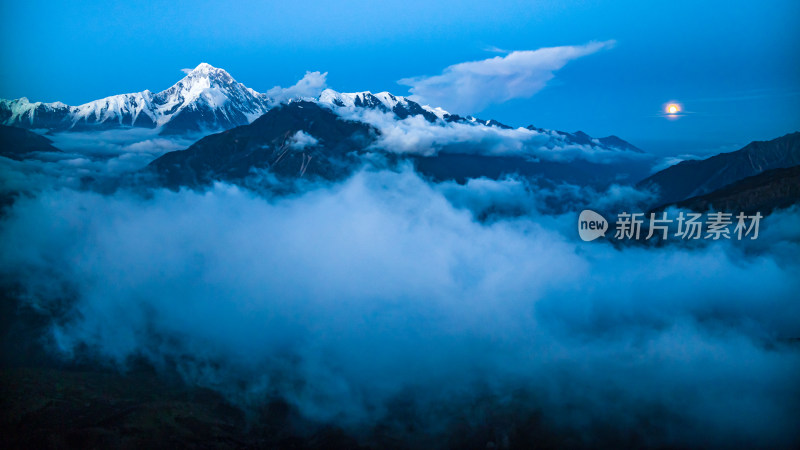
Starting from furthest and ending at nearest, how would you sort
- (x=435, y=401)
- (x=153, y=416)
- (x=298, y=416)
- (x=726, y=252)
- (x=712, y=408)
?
(x=726, y=252)
(x=435, y=401)
(x=298, y=416)
(x=712, y=408)
(x=153, y=416)

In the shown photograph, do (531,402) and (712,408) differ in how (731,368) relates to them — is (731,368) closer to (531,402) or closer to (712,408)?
(712,408)

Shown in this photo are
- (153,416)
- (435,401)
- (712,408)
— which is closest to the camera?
(153,416)

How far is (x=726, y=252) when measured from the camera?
196625 mm

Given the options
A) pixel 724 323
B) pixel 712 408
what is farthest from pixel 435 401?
pixel 724 323

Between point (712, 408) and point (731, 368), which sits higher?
point (731, 368)

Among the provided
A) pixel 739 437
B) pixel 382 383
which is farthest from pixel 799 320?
pixel 382 383

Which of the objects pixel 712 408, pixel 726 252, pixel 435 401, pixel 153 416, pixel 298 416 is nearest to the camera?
pixel 153 416

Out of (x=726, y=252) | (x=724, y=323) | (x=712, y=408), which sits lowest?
(x=712, y=408)

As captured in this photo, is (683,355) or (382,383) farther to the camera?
(382,383)

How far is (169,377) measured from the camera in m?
181

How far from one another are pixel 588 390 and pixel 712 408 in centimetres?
4398

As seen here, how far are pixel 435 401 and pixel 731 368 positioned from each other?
119m

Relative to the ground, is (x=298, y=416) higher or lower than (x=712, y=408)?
lower

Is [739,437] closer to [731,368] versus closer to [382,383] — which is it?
[731,368]
